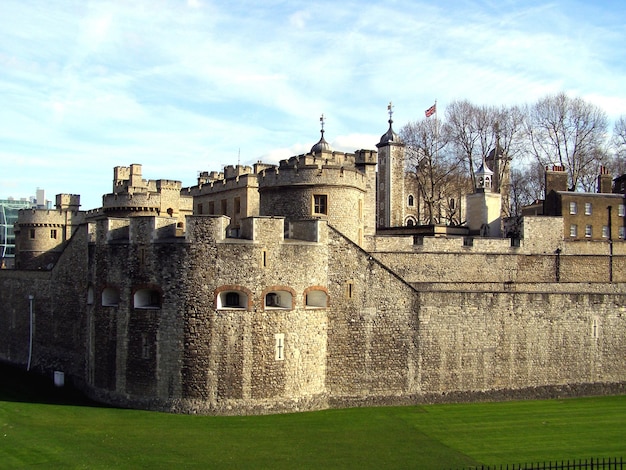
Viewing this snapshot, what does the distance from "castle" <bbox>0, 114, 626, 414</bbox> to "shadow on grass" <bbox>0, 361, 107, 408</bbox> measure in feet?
2.20

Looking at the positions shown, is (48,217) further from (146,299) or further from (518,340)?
(518,340)

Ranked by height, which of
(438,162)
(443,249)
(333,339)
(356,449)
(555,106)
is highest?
(555,106)

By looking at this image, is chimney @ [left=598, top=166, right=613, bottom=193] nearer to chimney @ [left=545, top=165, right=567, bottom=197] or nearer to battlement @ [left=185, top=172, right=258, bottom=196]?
chimney @ [left=545, top=165, right=567, bottom=197]

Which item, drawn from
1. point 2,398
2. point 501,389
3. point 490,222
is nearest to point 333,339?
point 501,389

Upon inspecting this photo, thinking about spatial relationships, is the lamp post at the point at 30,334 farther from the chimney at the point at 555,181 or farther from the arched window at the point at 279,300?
the chimney at the point at 555,181

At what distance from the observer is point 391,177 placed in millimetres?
61969

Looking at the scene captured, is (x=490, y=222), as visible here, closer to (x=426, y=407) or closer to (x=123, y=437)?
(x=426, y=407)

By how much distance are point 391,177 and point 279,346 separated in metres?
38.6

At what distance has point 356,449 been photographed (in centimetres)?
2100

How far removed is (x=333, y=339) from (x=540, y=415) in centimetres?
801

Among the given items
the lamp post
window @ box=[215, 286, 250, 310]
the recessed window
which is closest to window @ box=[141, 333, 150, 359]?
window @ box=[215, 286, 250, 310]

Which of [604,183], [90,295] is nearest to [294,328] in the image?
[90,295]

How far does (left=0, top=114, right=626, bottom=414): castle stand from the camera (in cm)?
2495

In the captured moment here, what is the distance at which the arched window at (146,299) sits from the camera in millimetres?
26062
